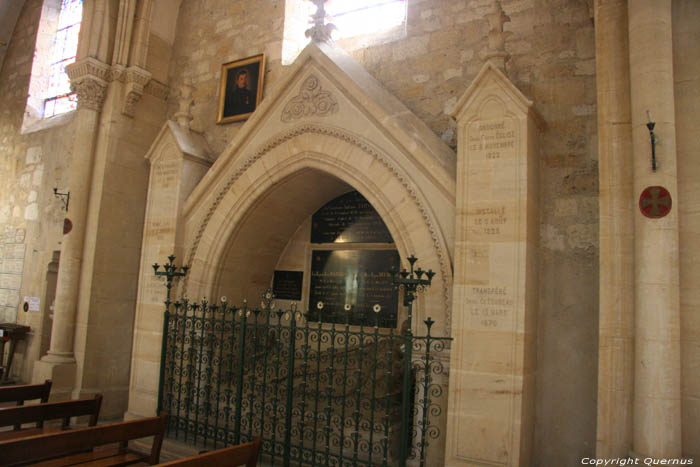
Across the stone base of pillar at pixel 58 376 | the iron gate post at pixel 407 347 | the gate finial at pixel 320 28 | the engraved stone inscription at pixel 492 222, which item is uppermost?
the gate finial at pixel 320 28

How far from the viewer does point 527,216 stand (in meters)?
3.83

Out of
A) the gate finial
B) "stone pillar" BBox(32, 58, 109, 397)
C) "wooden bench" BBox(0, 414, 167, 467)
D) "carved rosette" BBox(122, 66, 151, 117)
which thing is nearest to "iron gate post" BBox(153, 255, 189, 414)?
"wooden bench" BBox(0, 414, 167, 467)

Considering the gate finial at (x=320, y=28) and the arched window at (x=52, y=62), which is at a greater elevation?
the arched window at (x=52, y=62)

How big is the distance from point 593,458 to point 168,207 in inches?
189

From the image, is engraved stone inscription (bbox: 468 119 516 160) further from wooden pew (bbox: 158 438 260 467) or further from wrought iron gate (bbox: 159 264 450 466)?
wooden pew (bbox: 158 438 260 467)

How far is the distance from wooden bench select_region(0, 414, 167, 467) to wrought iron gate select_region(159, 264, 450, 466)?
869 millimetres

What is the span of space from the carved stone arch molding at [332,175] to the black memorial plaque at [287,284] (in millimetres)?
1013

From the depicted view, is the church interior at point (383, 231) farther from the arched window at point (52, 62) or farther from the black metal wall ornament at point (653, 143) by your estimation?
the arched window at point (52, 62)

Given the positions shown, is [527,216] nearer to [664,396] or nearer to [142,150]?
[664,396]

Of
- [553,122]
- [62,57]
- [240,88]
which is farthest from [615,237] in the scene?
[62,57]

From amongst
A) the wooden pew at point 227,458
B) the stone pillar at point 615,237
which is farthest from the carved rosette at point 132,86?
the stone pillar at point 615,237

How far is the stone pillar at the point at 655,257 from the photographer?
2979mm

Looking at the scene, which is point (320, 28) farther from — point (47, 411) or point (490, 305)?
point (47, 411)

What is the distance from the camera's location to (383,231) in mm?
5879
